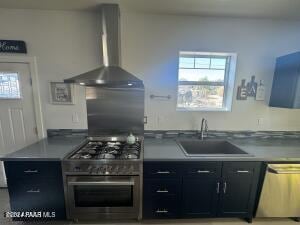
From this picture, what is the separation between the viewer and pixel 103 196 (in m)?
1.75

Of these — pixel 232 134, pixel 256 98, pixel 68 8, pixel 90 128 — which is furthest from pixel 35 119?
pixel 256 98

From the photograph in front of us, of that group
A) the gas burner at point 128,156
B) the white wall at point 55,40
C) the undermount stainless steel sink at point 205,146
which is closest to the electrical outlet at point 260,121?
the undermount stainless steel sink at point 205,146

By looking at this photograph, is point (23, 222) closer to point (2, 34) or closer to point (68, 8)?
point (2, 34)

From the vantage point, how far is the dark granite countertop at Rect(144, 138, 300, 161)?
69.2 inches

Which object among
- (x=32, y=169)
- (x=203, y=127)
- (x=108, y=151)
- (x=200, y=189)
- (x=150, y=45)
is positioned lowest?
(x=200, y=189)

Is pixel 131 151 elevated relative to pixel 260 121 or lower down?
lower down

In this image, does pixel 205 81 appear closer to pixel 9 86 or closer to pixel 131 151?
pixel 131 151

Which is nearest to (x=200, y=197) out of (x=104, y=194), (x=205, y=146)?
(x=205, y=146)

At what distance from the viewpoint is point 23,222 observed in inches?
74.1

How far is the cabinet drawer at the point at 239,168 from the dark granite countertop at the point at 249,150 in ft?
0.21

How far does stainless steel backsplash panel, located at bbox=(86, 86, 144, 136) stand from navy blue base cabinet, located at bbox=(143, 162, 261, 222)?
30.2 inches

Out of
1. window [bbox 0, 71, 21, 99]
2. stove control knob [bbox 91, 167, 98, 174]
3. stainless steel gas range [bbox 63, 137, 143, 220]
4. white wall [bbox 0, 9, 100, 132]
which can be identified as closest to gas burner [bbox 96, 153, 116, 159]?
stainless steel gas range [bbox 63, 137, 143, 220]

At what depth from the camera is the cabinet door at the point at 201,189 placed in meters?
1.78

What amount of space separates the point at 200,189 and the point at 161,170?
51cm
